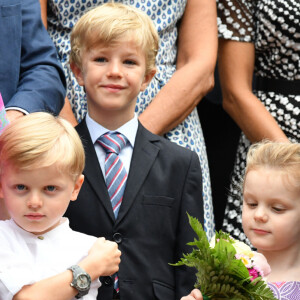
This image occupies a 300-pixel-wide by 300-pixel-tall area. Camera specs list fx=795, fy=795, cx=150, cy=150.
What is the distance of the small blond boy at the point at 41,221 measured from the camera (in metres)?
2.71

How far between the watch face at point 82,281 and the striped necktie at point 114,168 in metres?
0.61

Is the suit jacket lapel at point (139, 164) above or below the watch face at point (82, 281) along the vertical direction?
above

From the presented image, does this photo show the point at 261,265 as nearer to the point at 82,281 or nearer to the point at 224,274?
the point at 224,274

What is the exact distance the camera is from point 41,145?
9.07 ft

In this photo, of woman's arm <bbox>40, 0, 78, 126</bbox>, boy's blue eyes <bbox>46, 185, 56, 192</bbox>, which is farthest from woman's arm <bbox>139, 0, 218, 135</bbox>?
boy's blue eyes <bbox>46, 185, 56, 192</bbox>

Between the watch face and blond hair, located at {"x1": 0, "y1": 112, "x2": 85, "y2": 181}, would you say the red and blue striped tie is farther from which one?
the watch face

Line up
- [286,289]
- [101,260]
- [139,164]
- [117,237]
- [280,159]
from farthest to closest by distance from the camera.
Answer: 1. [139,164]
2. [117,237]
3. [280,159]
4. [286,289]
5. [101,260]

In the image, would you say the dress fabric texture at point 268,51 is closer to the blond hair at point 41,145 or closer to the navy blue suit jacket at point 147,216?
the navy blue suit jacket at point 147,216

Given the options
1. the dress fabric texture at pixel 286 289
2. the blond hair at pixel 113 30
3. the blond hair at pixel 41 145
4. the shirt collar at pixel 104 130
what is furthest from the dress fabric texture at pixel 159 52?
the blond hair at pixel 41 145

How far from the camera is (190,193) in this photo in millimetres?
3498

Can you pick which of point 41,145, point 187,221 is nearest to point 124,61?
point 187,221

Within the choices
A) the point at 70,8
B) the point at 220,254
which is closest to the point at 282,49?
the point at 70,8

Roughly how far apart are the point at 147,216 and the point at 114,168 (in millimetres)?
251

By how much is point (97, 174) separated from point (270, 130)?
123cm
